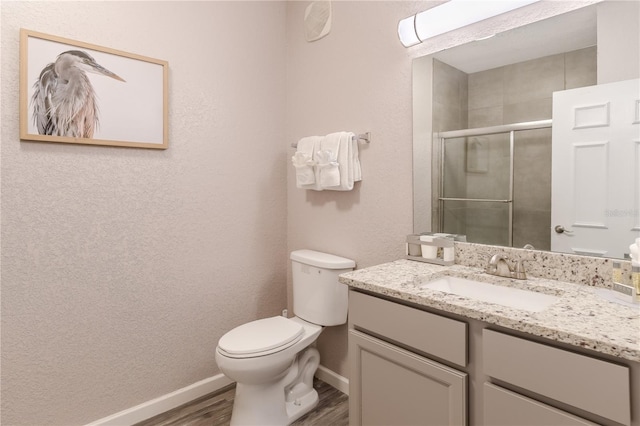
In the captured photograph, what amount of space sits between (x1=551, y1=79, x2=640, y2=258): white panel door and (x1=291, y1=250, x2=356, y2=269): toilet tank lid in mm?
960

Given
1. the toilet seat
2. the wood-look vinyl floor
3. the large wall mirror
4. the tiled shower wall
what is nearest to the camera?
the large wall mirror

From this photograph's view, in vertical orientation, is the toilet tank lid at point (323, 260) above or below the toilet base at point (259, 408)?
above

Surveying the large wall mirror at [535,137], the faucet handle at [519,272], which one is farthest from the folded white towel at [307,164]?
the faucet handle at [519,272]

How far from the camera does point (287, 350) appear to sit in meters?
1.68

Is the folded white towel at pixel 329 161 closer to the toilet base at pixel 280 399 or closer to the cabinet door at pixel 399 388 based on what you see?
the cabinet door at pixel 399 388

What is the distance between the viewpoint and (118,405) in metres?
1.77

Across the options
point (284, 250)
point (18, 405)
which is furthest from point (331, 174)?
point (18, 405)

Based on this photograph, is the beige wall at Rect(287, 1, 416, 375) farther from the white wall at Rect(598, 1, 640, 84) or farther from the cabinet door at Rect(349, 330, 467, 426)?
the white wall at Rect(598, 1, 640, 84)

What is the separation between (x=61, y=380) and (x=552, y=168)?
2.25 meters

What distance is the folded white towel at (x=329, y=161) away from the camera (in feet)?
6.18

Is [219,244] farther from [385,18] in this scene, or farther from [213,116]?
[385,18]

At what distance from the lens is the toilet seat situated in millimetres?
1581

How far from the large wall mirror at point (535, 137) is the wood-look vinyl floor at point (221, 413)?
107cm

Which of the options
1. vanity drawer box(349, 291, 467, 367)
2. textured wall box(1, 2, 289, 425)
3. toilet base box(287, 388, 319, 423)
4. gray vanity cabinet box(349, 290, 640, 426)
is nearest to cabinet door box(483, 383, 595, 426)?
gray vanity cabinet box(349, 290, 640, 426)
